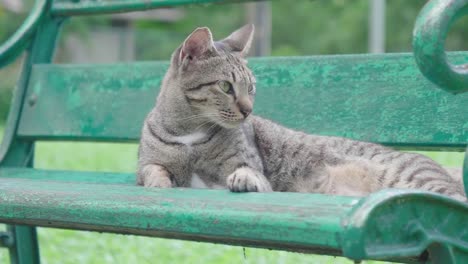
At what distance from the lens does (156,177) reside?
2.72 m

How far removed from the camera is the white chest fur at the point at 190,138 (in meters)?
2.93

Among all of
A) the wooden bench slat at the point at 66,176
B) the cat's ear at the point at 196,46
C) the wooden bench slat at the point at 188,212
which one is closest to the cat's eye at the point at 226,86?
the cat's ear at the point at 196,46

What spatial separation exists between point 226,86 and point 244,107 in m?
0.11

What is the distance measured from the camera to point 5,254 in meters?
4.62

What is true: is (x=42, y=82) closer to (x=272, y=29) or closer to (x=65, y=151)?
(x=65, y=151)

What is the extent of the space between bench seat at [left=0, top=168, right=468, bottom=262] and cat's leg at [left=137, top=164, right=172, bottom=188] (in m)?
0.44

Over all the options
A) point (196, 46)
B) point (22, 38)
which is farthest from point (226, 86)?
point (22, 38)

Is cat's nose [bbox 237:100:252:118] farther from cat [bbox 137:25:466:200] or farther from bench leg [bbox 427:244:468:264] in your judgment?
bench leg [bbox 427:244:468:264]

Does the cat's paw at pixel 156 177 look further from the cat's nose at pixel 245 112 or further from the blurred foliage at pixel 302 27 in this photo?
the blurred foliage at pixel 302 27

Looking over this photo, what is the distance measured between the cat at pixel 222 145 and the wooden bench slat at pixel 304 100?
0.10 m

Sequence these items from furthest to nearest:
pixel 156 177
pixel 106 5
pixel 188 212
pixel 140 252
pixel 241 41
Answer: pixel 140 252
pixel 106 5
pixel 241 41
pixel 156 177
pixel 188 212

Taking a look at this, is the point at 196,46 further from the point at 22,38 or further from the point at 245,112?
the point at 22,38

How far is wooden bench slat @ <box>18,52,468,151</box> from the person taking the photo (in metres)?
2.81

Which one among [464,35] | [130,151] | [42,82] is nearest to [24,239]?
[42,82]
